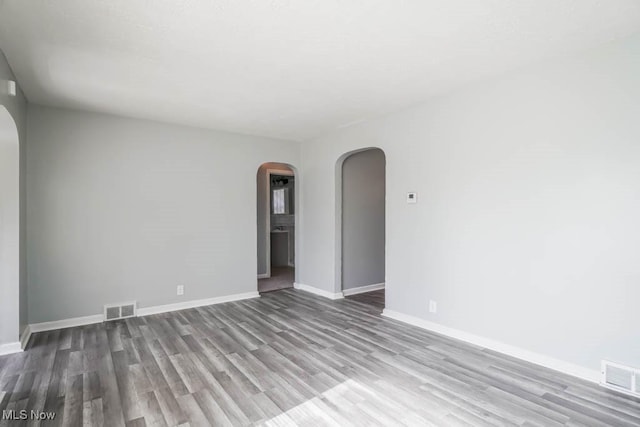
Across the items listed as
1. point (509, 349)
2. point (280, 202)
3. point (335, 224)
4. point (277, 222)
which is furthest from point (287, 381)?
point (280, 202)

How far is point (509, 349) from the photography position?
307 centimetres

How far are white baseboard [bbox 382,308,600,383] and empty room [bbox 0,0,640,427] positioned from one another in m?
0.01

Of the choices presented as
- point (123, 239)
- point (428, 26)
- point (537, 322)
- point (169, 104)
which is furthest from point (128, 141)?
point (537, 322)

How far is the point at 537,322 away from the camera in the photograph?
2.89 meters

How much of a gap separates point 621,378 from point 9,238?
17.3 ft

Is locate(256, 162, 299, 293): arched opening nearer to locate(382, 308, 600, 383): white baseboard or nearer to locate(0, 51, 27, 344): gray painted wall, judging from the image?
locate(382, 308, 600, 383): white baseboard

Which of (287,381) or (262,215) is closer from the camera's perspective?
(287,381)

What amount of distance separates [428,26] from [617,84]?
4.95 ft

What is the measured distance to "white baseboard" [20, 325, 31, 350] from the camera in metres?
3.27

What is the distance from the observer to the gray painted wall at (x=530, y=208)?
8.11 ft

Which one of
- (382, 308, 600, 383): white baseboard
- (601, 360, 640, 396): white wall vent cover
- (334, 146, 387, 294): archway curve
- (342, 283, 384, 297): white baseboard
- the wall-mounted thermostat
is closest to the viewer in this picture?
(601, 360, 640, 396): white wall vent cover

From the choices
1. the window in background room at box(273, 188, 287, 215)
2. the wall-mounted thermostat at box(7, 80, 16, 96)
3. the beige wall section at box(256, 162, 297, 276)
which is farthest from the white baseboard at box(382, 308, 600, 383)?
the window in background room at box(273, 188, 287, 215)

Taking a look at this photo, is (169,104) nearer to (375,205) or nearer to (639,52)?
(375,205)

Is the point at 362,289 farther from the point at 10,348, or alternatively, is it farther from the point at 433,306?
the point at 10,348
